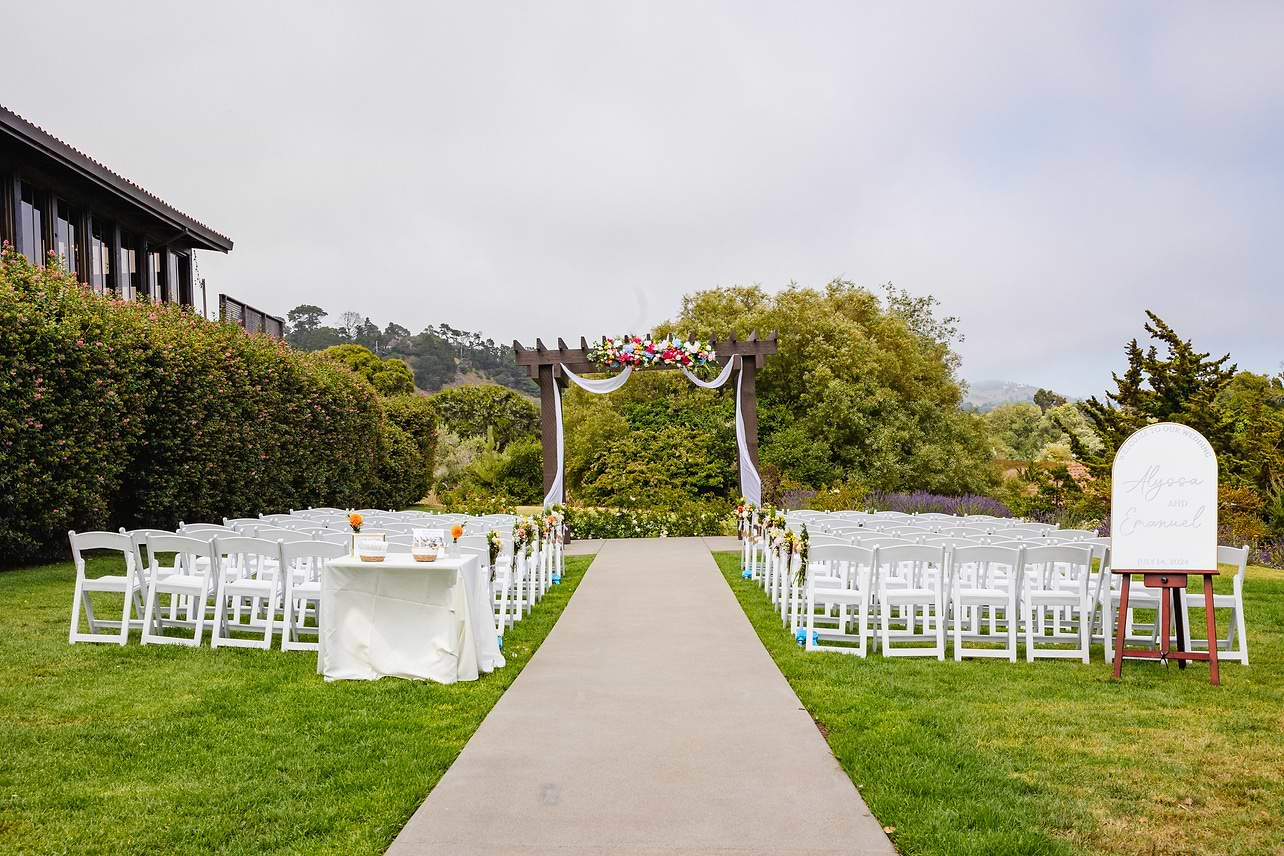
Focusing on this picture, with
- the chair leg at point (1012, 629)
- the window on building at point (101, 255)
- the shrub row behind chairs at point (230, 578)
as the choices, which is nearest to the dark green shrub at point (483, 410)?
the window on building at point (101, 255)

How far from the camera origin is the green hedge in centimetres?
1204

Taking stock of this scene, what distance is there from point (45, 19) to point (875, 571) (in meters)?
21.9

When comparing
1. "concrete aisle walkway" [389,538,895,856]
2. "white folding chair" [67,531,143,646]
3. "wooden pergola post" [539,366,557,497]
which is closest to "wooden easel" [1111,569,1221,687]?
"concrete aisle walkway" [389,538,895,856]

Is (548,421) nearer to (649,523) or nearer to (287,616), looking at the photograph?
(649,523)

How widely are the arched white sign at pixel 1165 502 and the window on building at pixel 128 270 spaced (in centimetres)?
2036

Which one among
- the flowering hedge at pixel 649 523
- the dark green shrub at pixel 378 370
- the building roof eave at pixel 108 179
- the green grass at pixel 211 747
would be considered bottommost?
the flowering hedge at pixel 649 523

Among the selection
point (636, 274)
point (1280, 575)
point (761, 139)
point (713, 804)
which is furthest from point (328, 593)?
point (636, 274)

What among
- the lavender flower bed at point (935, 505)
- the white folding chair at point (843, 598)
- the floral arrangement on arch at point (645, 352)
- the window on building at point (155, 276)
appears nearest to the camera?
the white folding chair at point (843, 598)

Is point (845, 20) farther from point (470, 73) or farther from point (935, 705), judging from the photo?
point (935, 705)

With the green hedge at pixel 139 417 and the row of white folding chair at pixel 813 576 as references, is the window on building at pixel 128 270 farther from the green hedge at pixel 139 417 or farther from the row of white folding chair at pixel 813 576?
the row of white folding chair at pixel 813 576

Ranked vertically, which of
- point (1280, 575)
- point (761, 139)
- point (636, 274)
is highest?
point (761, 139)

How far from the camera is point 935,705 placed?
619cm

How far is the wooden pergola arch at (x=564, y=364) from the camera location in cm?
1898

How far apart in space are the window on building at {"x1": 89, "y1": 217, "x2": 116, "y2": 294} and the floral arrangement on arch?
10378mm
